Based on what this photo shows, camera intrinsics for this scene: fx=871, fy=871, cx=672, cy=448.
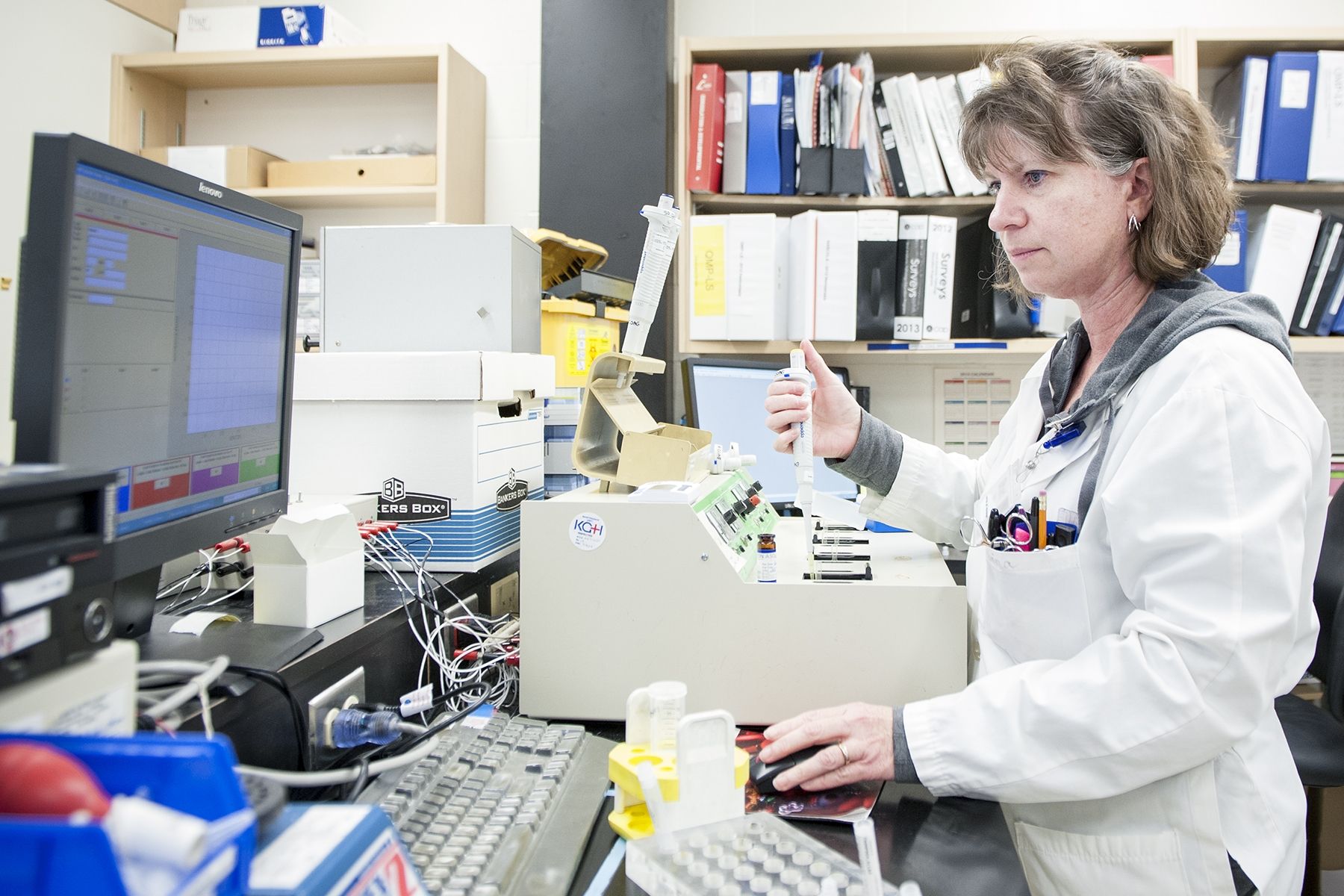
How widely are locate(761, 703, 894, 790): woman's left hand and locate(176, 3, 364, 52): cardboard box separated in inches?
92.4

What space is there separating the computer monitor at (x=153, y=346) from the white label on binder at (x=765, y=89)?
5.15ft

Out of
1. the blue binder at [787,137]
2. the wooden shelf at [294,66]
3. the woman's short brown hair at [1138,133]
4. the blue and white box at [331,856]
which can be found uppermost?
the wooden shelf at [294,66]

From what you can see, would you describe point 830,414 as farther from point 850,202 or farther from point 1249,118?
point 1249,118

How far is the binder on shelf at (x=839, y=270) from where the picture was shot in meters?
2.20

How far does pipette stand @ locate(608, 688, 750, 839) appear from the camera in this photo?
69cm

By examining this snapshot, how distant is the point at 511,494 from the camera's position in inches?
52.9

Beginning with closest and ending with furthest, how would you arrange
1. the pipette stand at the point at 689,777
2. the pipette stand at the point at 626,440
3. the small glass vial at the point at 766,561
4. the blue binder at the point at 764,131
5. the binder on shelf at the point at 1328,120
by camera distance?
the pipette stand at the point at 689,777, the small glass vial at the point at 766,561, the pipette stand at the point at 626,440, the binder on shelf at the point at 1328,120, the blue binder at the point at 764,131

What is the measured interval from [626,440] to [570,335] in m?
0.75

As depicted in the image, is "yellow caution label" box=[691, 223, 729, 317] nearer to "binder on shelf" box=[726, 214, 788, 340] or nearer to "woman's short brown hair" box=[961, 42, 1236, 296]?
"binder on shelf" box=[726, 214, 788, 340]

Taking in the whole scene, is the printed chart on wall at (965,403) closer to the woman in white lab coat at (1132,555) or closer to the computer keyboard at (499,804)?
the woman in white lab coat at (1132,555)

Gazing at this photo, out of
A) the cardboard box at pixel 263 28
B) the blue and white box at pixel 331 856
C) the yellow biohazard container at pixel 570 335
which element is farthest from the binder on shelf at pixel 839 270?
the blue and white box at pixel 331 856

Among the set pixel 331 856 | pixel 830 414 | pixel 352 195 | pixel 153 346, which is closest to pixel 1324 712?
pixel 830 414

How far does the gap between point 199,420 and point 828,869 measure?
2.15 ft

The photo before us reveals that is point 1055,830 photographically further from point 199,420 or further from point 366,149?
point 366,149
